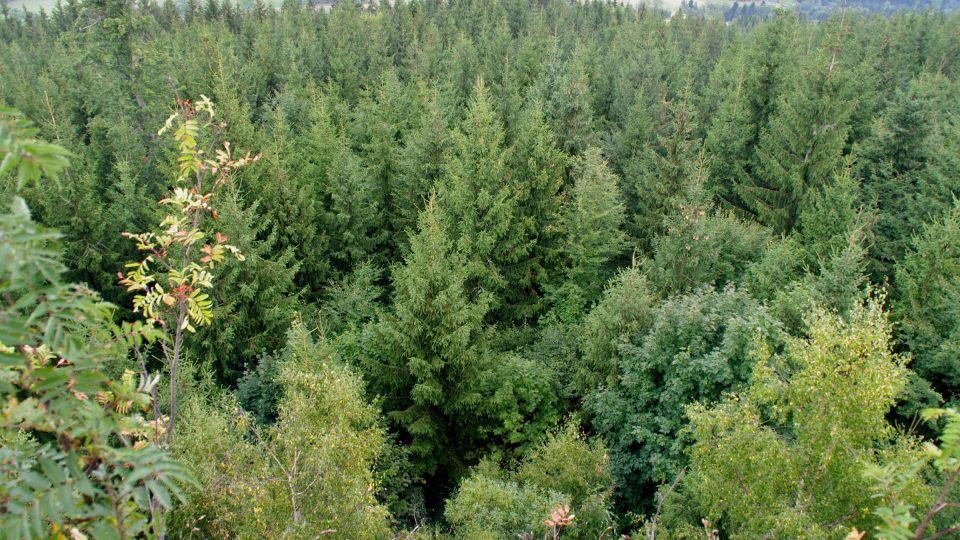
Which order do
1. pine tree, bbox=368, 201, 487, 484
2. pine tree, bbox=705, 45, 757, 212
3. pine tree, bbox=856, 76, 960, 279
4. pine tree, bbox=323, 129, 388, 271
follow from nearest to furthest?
pine tree, bbox=368, 201, 487, 484, pine tree, bbox=323, 129, 388, 271, pine tree, bbox=856, 76, 960, 279, pine tree, bbox=705, 45, 757, 212

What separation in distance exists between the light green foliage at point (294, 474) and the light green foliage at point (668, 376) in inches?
276

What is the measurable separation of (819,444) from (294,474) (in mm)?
7555

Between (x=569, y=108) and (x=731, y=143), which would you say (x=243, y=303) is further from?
(x=731, y=143)

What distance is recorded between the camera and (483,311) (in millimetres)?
17312

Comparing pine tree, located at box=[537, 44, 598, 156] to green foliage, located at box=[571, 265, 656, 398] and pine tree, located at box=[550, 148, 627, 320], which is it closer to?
pine tree, located at box=[550, 148, 627, 320]

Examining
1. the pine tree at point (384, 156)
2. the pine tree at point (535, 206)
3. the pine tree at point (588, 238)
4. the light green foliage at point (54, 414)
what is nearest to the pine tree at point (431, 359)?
the pine tree at point (588, 238)

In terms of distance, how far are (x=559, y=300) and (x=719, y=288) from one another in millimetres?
5994

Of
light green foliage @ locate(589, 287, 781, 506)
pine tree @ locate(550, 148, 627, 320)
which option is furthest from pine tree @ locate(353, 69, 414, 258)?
light green foliage @ locate(589, 287, 781, 506)

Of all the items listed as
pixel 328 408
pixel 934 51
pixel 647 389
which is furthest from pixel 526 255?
pixel 934 51

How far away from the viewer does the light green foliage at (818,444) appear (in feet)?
26.2

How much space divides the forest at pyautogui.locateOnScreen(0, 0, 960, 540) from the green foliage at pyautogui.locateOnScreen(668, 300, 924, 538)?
5 cm

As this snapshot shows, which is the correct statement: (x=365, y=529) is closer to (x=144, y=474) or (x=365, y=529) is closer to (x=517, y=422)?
(x=144, y=474)

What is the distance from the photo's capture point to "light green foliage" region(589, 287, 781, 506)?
1342cm

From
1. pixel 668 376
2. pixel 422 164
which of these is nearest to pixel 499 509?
pixel 668 376
